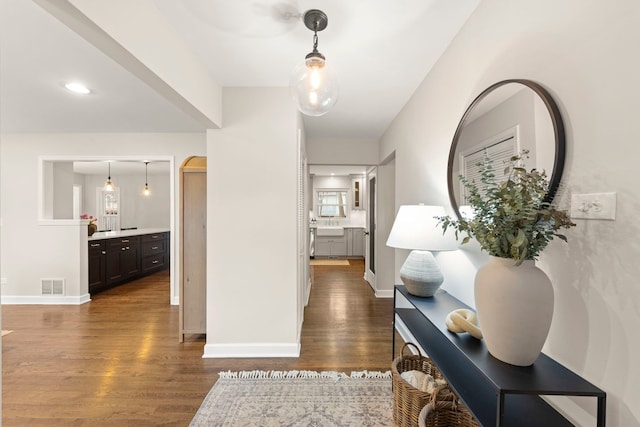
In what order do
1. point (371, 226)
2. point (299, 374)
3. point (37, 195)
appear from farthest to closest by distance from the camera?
point (371, 226), point (37, 195), point (299, 374)

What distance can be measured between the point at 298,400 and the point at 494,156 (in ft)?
6.48

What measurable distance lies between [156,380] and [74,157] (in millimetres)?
3633

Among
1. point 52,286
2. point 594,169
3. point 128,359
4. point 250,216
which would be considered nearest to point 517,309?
point 594,169

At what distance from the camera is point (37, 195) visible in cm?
411

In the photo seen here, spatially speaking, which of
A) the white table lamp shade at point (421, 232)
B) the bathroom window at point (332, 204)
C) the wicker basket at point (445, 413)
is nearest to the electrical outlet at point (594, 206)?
the white table lamp shade at point (421, 232)

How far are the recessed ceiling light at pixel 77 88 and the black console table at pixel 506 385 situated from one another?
3.45 m

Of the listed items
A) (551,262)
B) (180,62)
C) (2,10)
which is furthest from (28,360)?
(551,262)

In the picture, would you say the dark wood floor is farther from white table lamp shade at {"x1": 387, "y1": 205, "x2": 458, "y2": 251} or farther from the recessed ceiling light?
the recessed ceiling light

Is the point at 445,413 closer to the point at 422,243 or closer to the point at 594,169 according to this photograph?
the point at 422,243

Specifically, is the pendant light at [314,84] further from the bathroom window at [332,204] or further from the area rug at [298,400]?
the bathroom window at [332,204]

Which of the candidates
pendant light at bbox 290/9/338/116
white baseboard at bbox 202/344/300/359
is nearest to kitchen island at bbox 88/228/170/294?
white baseboard at bbox 202/344/300/359

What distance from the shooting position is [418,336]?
68.4 inches

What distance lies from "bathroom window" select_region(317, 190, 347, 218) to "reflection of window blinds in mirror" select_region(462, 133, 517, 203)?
250 inches

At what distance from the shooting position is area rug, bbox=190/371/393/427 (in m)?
1.81
